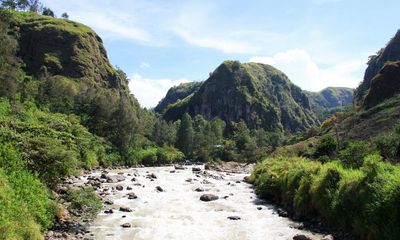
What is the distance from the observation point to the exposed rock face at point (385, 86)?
93312 mm

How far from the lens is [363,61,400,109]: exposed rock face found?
306 feet

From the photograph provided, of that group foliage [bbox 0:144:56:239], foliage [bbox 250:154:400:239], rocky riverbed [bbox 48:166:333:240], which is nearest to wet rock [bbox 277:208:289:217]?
rocky riverbed [bbox 48:166:333:240]

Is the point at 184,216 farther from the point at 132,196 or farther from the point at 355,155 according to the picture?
the point at 355,155

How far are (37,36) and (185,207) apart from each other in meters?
148

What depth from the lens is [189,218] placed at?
104 feet

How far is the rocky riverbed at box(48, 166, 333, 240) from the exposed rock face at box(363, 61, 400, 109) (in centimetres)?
5972

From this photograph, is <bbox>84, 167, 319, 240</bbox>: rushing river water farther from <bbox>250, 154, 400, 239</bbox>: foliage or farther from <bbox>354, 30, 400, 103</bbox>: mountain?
<bbox>354, 30, 400, 103</bbox>: mountain

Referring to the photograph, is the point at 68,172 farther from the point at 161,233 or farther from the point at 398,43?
the point at 398,43

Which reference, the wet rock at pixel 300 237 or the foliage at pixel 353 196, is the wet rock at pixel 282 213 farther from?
the wet rock at pixel 300 237

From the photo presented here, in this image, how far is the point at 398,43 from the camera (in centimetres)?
16575

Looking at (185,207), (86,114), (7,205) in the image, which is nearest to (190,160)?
(86,114)

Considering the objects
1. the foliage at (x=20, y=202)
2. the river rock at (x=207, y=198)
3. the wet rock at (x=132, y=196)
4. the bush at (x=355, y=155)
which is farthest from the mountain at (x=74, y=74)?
the foliage at (x=20, y=202)

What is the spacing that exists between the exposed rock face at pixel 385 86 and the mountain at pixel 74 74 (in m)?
58.5

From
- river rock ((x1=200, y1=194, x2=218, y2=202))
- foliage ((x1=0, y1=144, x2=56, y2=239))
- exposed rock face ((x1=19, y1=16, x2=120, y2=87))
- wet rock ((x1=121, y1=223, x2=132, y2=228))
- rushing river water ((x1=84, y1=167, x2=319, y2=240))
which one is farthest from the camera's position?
exposed rock face ((x1=19, y1=16, x2=120, y2=87))
